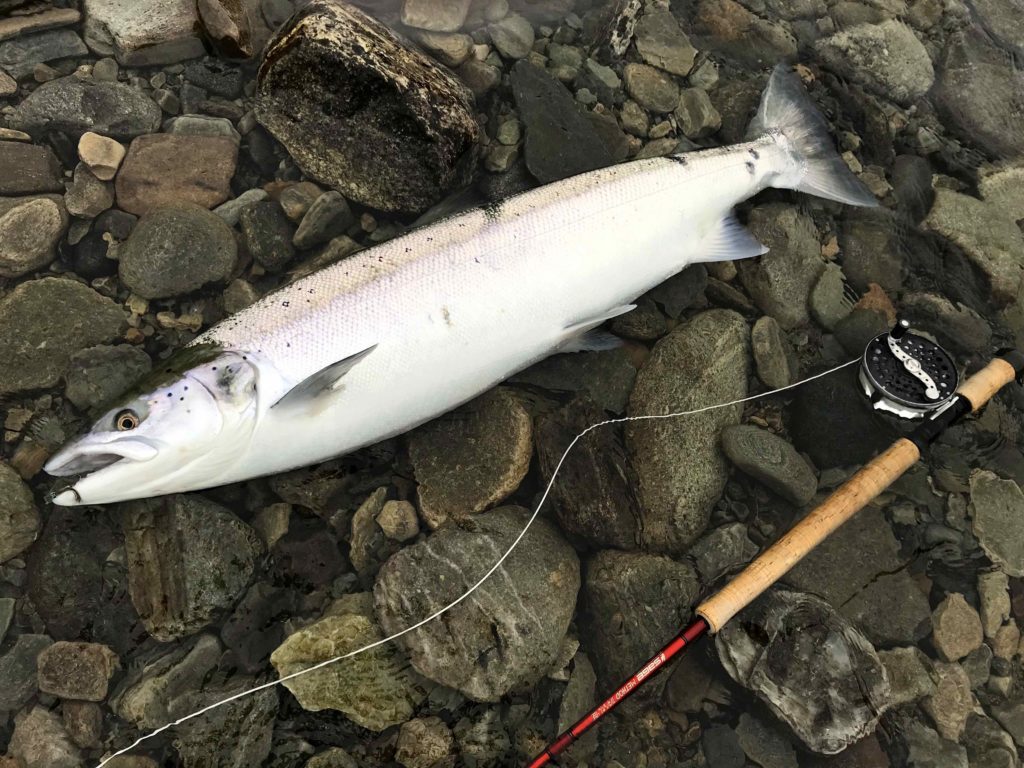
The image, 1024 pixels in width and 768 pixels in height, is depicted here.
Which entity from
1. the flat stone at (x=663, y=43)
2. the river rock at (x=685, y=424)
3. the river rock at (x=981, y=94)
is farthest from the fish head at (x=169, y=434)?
the river rock at (x=981, y=94)

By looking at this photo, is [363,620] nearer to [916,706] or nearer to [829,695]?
[829,695]

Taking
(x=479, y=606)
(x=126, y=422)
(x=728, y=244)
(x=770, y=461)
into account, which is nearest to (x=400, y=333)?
(x=126, y=422)

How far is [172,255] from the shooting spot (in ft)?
11.8

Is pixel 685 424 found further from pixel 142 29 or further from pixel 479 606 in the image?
pixel 142 29

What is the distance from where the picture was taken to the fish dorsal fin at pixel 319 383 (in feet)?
9.78

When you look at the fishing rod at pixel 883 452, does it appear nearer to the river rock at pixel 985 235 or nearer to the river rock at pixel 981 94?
the river rock at pixel 985 235

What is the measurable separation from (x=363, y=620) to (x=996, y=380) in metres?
3.82

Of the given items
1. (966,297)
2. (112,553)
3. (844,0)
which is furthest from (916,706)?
(844,0)

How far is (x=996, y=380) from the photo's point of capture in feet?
11.4

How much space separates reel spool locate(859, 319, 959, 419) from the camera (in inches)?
138

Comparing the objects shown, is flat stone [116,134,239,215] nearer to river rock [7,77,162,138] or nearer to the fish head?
river rock [7,77,162,138]

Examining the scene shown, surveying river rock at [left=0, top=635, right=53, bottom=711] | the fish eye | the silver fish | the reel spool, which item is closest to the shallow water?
river rock at [left=0, top=635, right=53, bottom=711]

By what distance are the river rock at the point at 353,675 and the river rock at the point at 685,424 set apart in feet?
5.09

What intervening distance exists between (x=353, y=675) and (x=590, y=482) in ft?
5.35
